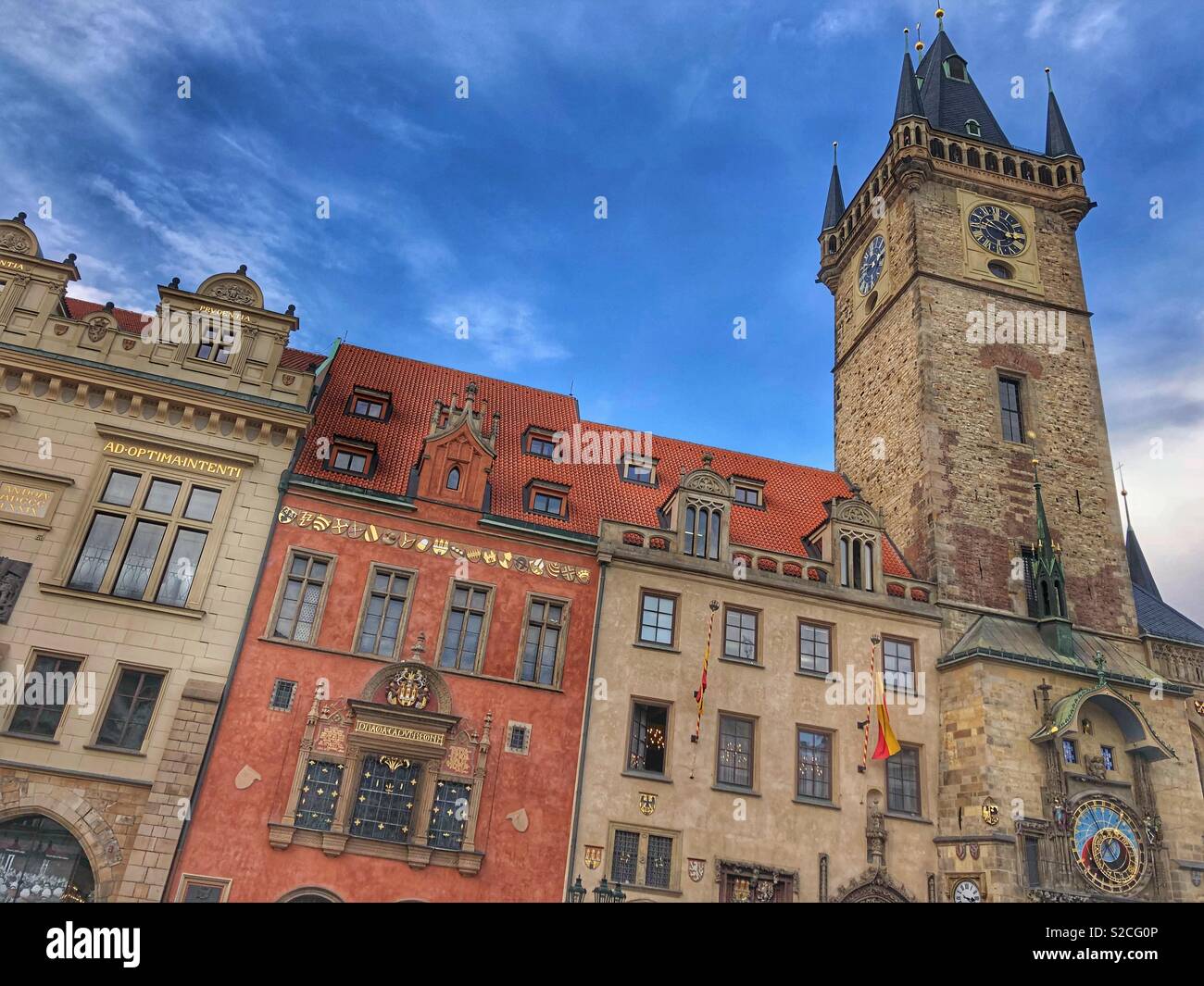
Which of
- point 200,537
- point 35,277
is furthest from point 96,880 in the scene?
point 35,277

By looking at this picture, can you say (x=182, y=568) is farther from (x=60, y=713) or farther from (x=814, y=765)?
(x=814, y=765)

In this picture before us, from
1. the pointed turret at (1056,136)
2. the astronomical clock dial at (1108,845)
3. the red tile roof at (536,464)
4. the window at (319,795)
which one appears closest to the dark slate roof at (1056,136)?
the pointed turret at (1056,136)

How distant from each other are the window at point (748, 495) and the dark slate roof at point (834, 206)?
17.6 metres

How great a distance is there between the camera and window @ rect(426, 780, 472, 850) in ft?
68.6

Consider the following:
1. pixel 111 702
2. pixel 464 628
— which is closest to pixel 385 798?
pixel 464 628

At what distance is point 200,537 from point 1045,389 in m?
27.9

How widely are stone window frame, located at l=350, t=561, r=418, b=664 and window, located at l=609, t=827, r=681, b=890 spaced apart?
7.01 m

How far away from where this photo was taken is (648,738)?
23.5 meters

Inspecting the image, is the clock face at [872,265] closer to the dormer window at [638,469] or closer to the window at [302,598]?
the dormer window at [638,469]

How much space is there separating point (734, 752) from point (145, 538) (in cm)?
1577

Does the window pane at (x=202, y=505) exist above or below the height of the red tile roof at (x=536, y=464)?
below

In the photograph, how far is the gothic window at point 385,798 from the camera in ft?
67.8

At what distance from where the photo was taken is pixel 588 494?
27625mm
